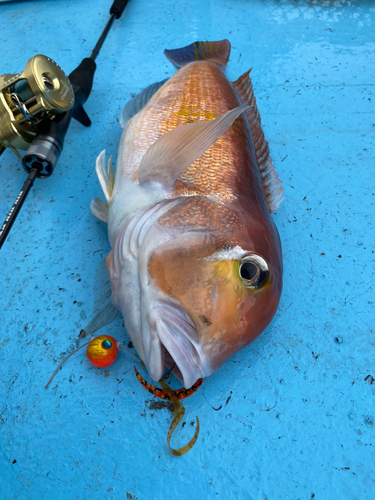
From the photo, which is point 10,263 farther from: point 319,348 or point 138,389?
point 319,348

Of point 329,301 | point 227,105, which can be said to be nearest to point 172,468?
point 329,301

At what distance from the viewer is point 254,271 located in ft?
3.39

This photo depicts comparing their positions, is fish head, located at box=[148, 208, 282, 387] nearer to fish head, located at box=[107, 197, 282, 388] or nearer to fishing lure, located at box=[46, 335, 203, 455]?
fish head, located at box=[107, 197, 282, 388]

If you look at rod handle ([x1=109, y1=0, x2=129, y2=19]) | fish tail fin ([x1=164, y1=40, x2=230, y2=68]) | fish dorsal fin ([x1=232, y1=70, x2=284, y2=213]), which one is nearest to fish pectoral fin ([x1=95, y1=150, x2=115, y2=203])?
fish dorsal fin ([x1=232, y1=70, x2=284, y2=213])

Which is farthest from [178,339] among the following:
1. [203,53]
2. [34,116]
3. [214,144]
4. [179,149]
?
[203,53]

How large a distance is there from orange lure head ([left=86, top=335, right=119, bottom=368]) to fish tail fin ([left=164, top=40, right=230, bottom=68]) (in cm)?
194

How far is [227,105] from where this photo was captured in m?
1.68

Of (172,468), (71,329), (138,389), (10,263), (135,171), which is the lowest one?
(172,468)

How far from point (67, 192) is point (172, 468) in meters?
1.37

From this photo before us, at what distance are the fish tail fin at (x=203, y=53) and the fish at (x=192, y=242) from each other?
0.91 m

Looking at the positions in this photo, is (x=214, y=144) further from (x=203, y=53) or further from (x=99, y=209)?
(x=203, y=53)

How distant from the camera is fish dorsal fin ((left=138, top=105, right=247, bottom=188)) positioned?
1130 millimetres

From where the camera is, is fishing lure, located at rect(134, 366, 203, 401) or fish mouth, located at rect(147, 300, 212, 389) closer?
fish mouth, located at rect(147, 300, 212, 389)

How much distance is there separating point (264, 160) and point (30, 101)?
1.09 meters
